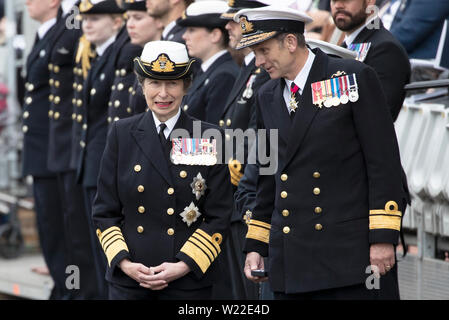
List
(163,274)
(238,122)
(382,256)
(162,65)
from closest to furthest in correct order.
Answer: (382,256) → (163,274) → (162,65) → (238,122)

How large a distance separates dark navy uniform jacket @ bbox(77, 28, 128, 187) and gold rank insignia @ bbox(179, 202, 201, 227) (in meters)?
2.44

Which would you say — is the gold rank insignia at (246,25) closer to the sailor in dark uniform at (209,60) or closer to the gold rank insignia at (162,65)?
the gold rank insignia at (162,65)

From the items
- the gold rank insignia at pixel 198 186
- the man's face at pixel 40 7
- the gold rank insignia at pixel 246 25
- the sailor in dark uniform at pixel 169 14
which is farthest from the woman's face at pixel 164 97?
the man's face at pixel 40 7

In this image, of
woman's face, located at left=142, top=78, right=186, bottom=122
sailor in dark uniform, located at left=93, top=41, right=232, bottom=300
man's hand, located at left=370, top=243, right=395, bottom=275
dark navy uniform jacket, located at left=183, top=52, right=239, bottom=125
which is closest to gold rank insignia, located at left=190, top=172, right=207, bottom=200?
sailor in dark uniform, located at left=93, top=41, right=232, bottom=300

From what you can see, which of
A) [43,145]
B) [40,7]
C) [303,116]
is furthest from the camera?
[43,145]

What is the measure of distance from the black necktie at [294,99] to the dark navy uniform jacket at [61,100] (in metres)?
3.75

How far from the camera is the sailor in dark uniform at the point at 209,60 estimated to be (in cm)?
624

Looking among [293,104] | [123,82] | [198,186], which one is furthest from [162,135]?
[123,82]

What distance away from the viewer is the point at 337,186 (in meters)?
4.18

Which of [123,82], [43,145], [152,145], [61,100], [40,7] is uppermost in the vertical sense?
[152,145]

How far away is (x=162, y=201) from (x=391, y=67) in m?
1.31

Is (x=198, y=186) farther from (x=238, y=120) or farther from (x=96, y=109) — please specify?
(x=96, y=109)

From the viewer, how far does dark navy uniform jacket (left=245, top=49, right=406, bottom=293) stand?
4.12 metres
